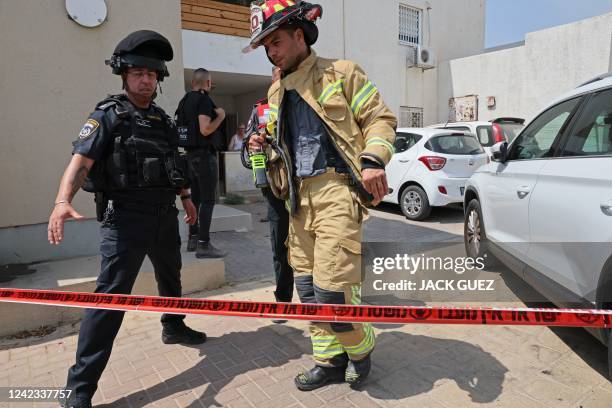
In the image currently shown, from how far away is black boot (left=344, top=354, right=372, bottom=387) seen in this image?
7.93 ft

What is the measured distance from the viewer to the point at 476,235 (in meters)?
4.40

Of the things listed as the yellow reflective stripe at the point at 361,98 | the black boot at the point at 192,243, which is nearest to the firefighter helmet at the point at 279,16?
the yellow reflective stripe at the point at 361,98

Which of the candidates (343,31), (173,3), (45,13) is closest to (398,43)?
(343,31)

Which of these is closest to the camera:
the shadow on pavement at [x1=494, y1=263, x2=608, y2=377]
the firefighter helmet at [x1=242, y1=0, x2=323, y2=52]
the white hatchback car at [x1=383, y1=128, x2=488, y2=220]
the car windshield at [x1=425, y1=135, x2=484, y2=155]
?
the firefighter helmet at [x1=242, y1=0, x2=323, y2=52]

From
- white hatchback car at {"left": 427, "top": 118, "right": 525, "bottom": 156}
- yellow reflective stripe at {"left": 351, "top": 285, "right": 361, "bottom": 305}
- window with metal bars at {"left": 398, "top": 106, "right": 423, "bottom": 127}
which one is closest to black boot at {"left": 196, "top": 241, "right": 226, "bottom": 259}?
yellow reflective stripe at {"left": 351, "top": 285, "right": 361, "bottom": 305}

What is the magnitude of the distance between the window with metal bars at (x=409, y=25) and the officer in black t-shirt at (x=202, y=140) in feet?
36.3

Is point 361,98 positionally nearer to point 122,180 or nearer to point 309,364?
point 122,180

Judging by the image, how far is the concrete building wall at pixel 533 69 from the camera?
10.8m

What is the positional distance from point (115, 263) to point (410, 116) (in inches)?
526

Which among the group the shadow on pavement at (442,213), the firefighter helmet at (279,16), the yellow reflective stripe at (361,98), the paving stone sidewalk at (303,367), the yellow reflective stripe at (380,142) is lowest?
the paving stone sidewalk at (303,367)

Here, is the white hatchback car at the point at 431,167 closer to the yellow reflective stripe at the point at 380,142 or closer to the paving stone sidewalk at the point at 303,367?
the paving stone sidewalk at the point at 303,367

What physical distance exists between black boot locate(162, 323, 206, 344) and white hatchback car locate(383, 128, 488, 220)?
16.5 ft

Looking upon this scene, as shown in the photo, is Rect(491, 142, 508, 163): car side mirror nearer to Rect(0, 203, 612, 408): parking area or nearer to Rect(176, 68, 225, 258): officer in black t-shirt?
Rect(0, 203, 612, 408): parking area

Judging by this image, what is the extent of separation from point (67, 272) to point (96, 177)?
71.7 inches
